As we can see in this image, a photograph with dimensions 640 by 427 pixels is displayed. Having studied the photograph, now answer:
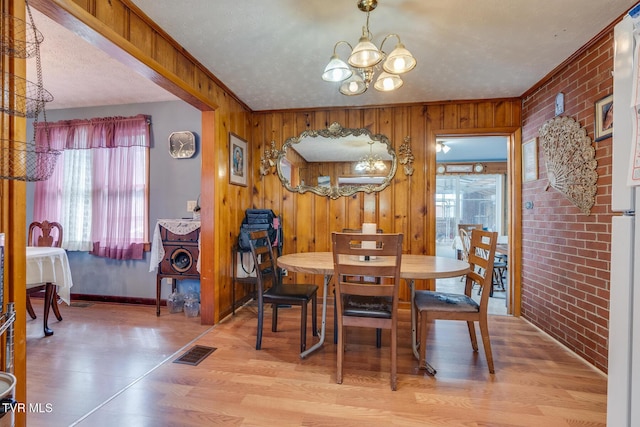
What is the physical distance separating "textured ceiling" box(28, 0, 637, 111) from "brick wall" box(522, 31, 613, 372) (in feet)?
0.66

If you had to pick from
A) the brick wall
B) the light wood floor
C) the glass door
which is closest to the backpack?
the light wood floor

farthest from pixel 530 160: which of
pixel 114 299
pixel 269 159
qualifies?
pixel 114 299

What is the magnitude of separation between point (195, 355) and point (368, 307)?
135 cm

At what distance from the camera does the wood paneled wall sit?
3.38 meters

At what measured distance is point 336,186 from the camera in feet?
12.1

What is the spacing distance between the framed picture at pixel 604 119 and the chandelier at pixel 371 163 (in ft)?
6.09

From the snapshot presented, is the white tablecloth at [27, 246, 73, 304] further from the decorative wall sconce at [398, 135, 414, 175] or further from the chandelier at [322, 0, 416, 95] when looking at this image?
the decorative wall sconce at [398, 135, 414, 175]

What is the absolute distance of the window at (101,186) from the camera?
357 centimetres

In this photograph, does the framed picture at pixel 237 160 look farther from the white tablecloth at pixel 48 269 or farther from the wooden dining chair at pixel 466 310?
the wooden dining chair at pixel 466 310

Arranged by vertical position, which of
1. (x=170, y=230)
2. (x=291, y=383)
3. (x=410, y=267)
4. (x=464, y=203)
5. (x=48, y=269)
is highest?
(x=464, y=203)

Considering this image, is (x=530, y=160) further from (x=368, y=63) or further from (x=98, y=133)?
(x=98, y=133)

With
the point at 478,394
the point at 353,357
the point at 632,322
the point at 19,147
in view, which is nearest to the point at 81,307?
the point at 19,147

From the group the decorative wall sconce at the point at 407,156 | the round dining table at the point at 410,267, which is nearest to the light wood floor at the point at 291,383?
the round dining table at the point at 410,267

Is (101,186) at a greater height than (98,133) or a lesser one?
lesser
